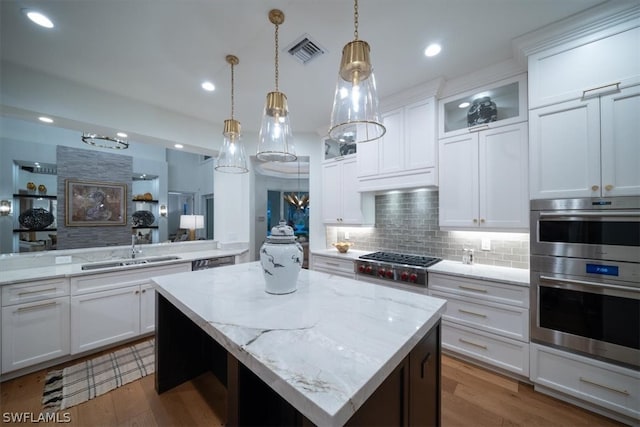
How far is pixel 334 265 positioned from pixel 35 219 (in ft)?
18.8

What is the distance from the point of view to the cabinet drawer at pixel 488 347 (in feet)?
6.25

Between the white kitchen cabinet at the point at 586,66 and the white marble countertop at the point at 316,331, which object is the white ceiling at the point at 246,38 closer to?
the white kitchen cabinet at the point at 586,66

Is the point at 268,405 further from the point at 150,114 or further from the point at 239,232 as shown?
the point at 150,114

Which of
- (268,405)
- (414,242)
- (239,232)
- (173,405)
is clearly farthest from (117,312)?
(414,242)

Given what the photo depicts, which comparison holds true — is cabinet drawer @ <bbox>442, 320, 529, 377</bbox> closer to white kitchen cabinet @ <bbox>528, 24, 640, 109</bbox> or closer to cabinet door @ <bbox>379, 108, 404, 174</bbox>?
cabinet door @ <bbox>379, 108, 404, 174</bbox>

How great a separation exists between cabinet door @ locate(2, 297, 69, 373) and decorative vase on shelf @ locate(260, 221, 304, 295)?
2.25 metres

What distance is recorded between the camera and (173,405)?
5.72ft

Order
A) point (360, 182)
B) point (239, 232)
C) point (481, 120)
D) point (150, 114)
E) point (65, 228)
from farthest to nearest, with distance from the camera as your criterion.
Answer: point (65, 228)
point (239, 232)
point (360, 182)
point (150, 114)
point (481, 120)

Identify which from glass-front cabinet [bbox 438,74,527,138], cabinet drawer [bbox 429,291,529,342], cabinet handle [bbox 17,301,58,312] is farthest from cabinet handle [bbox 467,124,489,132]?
cabinet handle [bbox 17,301,58,312]

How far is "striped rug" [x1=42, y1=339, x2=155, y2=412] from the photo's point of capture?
1.80 metres

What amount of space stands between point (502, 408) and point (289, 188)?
19.8ft

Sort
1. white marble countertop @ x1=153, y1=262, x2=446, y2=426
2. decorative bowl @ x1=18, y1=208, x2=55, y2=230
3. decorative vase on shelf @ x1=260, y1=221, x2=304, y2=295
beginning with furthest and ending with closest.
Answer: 1. decorative bowl @ x1=18, y1=208, x2=55, y2=230
2. decorative vase on shelf @ x1=260, y1=221, x2=304, y2=295
3. white marble countertop @ x1=153, y1=262, x2=446, y2=426

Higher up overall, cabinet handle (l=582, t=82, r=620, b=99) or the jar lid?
cabinet handle (l=582, t=82, r=620, b=99)

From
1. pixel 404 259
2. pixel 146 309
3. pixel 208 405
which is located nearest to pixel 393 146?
pixel 404 259
